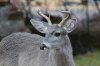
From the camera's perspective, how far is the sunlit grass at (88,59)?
11.8 m

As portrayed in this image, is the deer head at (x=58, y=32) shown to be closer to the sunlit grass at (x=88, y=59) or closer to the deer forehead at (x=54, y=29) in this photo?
the deer forehead at (x=54, y=29)

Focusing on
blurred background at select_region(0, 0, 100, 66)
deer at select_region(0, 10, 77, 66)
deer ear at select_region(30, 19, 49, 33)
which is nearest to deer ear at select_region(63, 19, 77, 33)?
deer at select_region(0, 10, 77, 66)

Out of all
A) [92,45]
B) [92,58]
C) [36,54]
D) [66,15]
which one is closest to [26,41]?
[36,54]

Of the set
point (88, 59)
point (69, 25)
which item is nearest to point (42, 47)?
point (69, 25)

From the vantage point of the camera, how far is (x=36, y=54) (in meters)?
8.02

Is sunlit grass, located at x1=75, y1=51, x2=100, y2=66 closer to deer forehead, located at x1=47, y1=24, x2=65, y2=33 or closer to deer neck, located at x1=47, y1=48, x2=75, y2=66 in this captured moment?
deer neck, located at x1=47, y1=48, x2=75, y2=66

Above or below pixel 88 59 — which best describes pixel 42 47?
above

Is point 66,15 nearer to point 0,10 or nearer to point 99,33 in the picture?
point 0,10

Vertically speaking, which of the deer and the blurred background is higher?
the deer

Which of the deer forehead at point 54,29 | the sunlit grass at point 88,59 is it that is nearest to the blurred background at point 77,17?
the sunlit grass at point 88,59

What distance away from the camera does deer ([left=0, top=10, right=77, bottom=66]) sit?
7336mm

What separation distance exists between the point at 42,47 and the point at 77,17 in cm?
645

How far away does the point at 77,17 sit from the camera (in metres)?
13.4

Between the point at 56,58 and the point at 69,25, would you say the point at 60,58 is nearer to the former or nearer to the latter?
the point at 56,58
